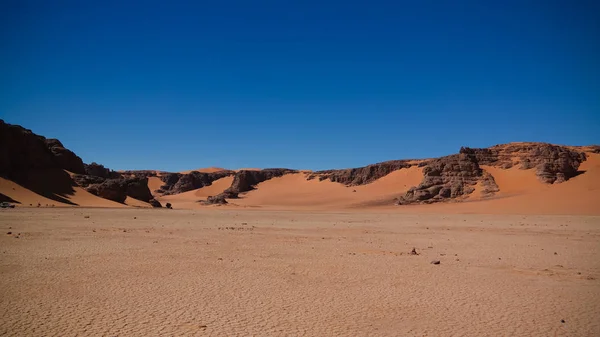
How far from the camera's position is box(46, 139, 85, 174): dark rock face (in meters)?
38.2

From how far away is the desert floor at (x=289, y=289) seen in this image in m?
5.50

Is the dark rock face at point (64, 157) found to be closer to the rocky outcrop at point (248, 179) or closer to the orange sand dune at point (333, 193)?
the orange sand dune at point (333, 193)

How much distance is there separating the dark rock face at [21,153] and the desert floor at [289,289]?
22.4 m

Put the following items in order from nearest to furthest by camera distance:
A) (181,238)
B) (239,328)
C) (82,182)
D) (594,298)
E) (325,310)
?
(239,328), (325,310), (594,298), (181,238), (82,182)

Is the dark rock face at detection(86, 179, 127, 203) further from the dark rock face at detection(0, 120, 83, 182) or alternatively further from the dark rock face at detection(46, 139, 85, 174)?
the dark rock face at detection(46, 139, 85, 174)

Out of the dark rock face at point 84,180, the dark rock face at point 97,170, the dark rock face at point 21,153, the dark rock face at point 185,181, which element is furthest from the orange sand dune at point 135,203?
the dark rock face at point 185,181

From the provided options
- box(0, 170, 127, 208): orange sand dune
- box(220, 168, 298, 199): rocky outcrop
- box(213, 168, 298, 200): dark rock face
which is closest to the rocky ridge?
box(0, 170, 127, 208): orange sand dune

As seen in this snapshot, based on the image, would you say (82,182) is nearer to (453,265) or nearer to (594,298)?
(453,265)

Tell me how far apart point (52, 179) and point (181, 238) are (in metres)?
26.4

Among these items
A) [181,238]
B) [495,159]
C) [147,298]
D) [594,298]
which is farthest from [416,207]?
[147,298]

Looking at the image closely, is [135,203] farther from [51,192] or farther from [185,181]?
[185,181]

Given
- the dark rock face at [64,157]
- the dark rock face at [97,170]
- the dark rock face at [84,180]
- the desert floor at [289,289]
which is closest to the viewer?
the desert floor at [289,289]

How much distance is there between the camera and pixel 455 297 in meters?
7.08

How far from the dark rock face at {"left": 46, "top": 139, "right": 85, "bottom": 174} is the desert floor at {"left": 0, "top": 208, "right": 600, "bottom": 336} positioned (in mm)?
28545
